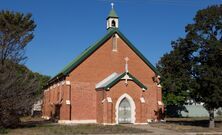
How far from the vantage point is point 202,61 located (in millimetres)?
33938

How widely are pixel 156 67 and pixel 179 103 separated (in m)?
18.6

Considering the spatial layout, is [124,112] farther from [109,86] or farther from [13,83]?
[13,83]

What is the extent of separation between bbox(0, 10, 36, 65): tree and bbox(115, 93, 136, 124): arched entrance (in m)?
11.8

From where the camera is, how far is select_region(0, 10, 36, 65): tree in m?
37.3

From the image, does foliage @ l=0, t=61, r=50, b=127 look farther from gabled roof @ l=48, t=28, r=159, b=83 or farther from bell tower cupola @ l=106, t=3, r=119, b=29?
bell tower cupola @ l=106, t=3, r=119, b=29

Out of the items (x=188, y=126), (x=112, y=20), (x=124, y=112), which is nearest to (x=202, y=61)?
(x=188, y=126)

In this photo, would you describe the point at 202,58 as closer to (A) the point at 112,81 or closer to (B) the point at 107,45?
(A) the point at 112,81

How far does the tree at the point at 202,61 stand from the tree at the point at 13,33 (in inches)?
629

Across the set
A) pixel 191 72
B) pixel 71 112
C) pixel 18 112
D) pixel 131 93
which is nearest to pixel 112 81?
pixel 131 93

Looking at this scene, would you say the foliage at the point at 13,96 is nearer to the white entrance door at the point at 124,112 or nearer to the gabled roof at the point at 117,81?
the gabled roof at the point at 117,81

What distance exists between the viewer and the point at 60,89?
147ft

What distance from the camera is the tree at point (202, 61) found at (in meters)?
32.5

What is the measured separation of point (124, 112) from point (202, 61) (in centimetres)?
1059

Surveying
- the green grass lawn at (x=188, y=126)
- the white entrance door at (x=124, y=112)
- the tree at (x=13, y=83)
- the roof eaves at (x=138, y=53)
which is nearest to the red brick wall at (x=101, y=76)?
the roof eaves at (x=138, y=53)
